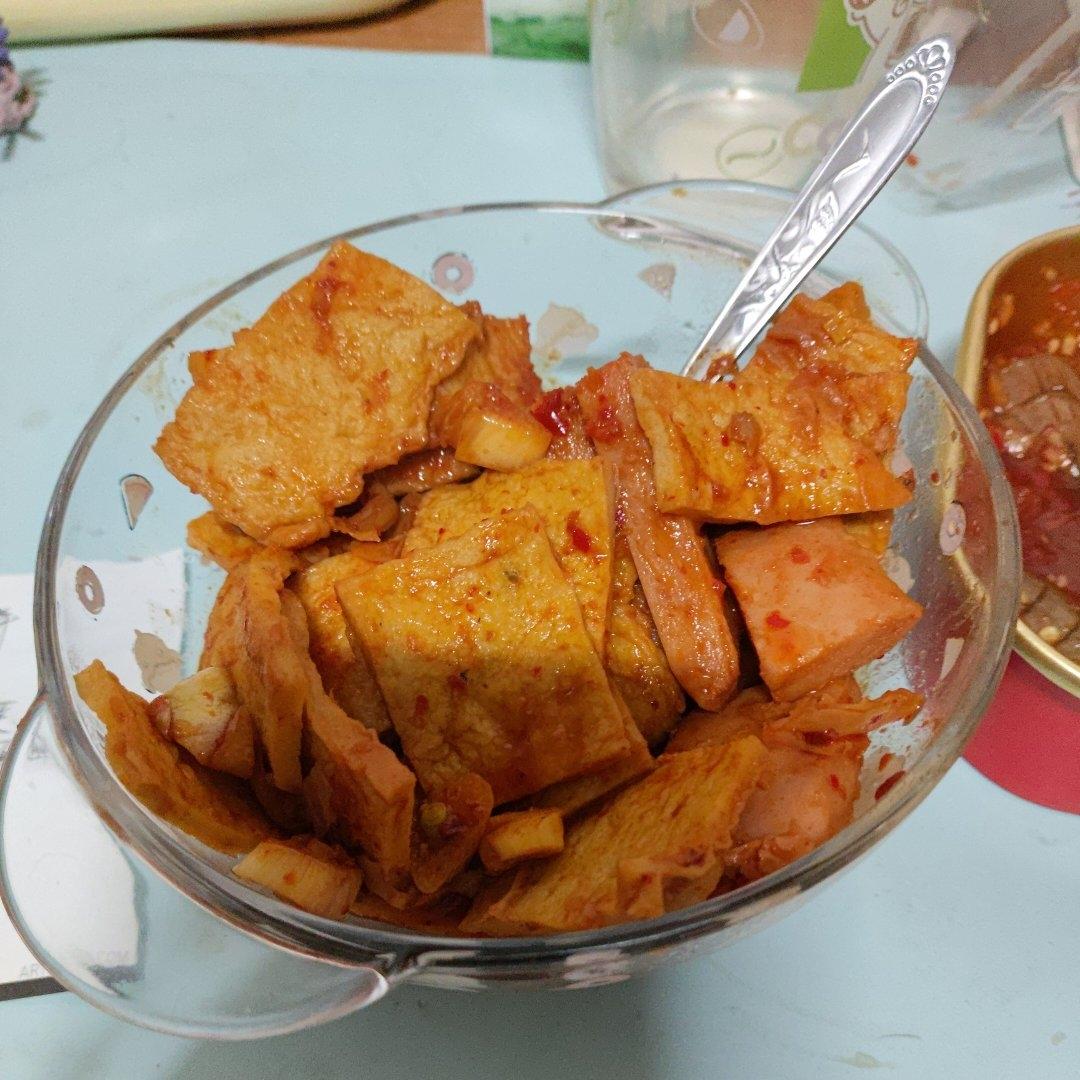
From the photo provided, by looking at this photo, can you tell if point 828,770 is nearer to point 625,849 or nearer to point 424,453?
point 625,849

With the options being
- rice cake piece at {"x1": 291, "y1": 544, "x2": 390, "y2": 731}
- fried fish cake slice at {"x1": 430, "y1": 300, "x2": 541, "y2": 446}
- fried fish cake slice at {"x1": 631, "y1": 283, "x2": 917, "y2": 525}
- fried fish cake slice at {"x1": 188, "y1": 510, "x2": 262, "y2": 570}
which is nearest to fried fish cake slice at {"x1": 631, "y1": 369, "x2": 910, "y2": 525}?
fried fish cake slice at {"x1": 631, "y1": 283, "x2": 917, "y2": 525}

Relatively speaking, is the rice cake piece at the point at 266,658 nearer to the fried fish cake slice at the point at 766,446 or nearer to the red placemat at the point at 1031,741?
the fried fish cake slice at the point at 766,446

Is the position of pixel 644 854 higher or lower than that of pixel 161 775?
lower

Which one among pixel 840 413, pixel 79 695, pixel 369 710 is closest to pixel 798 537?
pixel 840 413

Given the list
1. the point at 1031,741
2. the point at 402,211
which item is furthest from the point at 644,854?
the point at 402,211

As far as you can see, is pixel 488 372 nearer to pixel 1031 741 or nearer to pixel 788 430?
pixel 788 430

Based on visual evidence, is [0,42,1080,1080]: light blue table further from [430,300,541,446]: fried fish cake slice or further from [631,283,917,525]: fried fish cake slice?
[430,300,541,446]: fried fish cake slice
